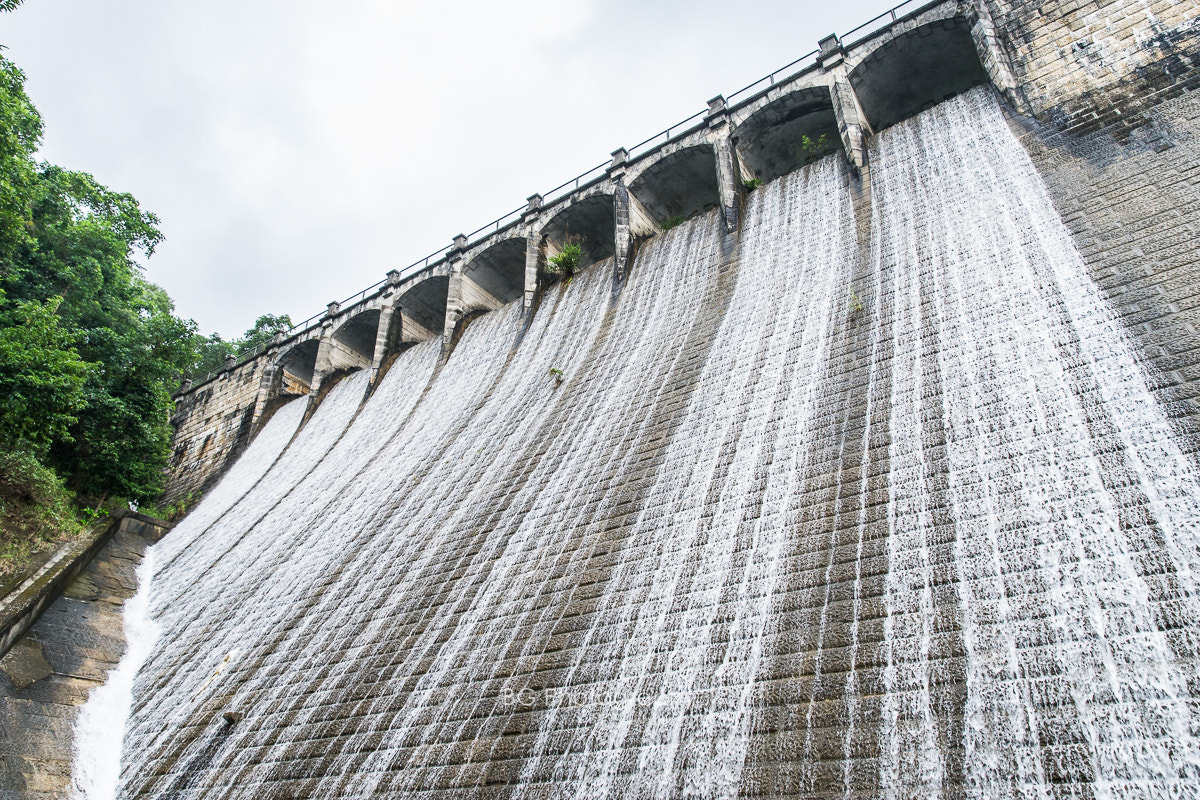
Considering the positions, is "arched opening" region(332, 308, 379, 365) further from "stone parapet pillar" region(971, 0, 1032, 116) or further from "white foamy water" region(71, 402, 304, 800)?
"stone parapet pillar" region(971, 0, 1032, 116)

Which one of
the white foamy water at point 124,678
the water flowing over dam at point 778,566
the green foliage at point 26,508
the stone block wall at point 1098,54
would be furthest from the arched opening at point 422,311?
the stone block wall at point 1098,54

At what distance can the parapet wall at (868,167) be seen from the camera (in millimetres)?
6645

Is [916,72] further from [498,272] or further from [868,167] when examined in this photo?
[498,272]

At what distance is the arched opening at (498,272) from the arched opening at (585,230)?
0.92 m

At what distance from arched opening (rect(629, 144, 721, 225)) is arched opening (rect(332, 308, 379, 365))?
334 inches

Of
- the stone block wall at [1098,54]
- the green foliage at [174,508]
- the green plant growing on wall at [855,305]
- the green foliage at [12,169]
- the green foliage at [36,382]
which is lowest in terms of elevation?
the green plant growing on wall at [855,305]

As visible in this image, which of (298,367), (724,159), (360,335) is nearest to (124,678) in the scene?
(724,159)

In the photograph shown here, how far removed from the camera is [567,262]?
1479cm

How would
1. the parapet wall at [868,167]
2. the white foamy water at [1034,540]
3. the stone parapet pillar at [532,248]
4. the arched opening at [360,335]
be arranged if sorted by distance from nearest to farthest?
the white foamy water at [1034,540] < the parapet wall at [868,167] < the stone parapet pillar at [532,248] < the arched opening at [360,335]

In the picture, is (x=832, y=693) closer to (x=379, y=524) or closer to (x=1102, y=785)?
(x=1102, y=785)

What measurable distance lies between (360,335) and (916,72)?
48.3 ft

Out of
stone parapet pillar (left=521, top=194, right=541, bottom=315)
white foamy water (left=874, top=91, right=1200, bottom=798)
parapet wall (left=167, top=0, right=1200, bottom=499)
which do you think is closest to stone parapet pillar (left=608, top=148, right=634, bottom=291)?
parapet wall (left=167, top=0, right=1200, bottom=499)

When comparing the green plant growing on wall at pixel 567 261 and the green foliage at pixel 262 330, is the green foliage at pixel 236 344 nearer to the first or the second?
the green foliage at pixel 262 330

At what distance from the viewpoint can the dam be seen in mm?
3900
